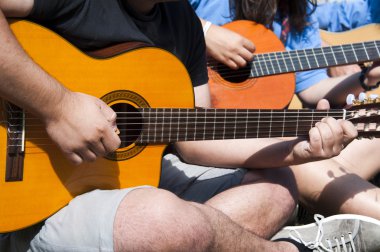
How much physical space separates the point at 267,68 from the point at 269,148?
0.67 meters

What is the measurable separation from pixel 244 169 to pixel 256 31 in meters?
0.87

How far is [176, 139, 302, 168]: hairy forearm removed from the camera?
6.29 feet

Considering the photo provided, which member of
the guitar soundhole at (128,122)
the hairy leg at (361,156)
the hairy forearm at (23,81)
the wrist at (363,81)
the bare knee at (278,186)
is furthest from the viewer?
the wrist at (363,81)

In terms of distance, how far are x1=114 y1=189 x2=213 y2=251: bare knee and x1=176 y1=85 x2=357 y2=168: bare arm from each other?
0.50 m

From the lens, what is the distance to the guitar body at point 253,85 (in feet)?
8.12

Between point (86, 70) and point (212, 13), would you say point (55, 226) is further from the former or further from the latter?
point (212, 13)

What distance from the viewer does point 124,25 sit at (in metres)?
1.69

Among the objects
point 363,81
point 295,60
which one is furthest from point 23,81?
point 363,81

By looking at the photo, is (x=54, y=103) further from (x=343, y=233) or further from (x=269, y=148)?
(x=343, y=233)

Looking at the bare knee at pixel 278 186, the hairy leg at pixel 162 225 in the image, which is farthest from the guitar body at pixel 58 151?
the bare knee at pixel 278 186

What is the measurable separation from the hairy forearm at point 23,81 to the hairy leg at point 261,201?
0.66m

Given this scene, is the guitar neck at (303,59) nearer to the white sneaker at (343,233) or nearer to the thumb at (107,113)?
the white sneaker at (343,233)

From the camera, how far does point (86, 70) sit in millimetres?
1571

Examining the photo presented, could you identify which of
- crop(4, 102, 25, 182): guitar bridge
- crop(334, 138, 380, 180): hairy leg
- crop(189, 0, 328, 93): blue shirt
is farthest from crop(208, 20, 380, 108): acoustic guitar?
crop(4, 102, 25, 182): guitar bridge
